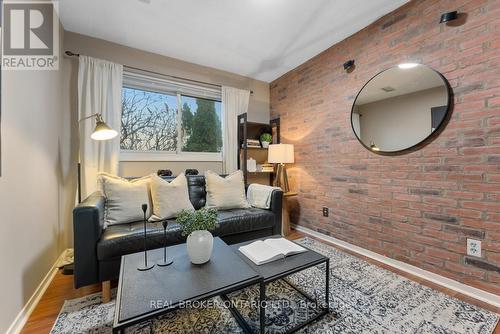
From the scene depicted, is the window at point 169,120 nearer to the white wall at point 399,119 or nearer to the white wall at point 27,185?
the white wall at point 27,185

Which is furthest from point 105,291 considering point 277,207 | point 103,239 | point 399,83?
point 399,83

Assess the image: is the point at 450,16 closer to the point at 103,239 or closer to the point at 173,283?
the point at 173,283

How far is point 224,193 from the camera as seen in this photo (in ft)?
7.93

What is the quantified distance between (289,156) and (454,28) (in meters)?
1.99

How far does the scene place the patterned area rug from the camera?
1263mm

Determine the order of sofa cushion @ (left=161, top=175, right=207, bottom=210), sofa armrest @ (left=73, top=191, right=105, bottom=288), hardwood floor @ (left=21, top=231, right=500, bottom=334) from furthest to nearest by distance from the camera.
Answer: sofa cushion @ (left=161, top=175, right=207, bottom=210), sofa armrest @ (left=73, top=191, right=105, bottom=288), hardwood floor @ (left=21, top=231, right=500, bottom=334)

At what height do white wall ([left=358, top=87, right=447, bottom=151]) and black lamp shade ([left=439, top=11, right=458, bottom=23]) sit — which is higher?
black lamp shade ([left=439, top=11, right=458, bottom=23])

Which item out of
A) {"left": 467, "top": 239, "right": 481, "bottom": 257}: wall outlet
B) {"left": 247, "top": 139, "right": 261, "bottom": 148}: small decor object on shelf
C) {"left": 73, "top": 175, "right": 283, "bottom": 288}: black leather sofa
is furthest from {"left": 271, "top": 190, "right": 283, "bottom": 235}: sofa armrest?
{"left": 467, "top": 239, "right": 481, "bottom": 257}: wall outlet

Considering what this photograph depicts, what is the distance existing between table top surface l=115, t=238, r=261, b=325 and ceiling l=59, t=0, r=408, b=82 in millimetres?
2159

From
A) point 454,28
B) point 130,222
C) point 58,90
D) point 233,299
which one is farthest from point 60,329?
point 454,28

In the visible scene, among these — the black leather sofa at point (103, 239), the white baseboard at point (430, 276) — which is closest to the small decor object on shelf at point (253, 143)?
the black leather sofa at point (103, 239)

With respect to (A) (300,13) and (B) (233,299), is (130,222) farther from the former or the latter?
(A) (300,13)

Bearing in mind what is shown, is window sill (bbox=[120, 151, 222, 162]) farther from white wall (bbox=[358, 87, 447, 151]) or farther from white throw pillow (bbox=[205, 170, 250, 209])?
white wall (bbox=[358, 87, 447, 151])

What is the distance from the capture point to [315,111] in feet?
9.52
